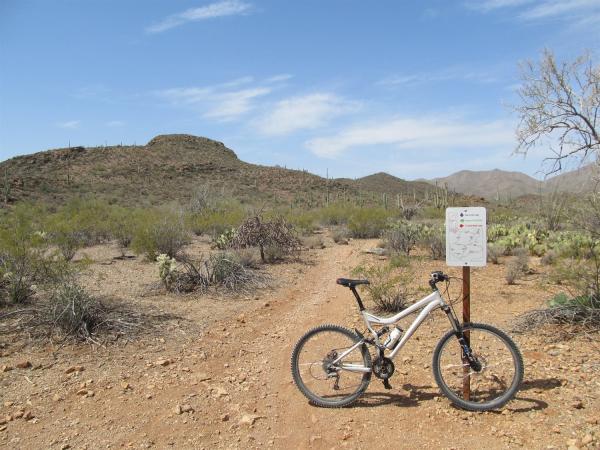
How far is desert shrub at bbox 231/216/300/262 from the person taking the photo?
44.6ft

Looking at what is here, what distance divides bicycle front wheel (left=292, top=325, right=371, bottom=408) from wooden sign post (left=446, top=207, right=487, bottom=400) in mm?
922

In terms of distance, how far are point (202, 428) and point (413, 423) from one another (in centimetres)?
183

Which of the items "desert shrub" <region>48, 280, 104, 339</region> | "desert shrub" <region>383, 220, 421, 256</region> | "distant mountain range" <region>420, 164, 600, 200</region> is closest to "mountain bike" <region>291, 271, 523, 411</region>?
"desert shrub" <region>48, 280, 104, 339</region>

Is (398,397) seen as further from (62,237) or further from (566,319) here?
(62,237)

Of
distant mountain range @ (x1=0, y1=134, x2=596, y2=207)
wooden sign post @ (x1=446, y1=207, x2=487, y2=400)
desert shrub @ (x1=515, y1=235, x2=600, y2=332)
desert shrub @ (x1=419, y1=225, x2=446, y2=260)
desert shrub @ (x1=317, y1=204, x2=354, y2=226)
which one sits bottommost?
desert shrub @ (x1=515, y1=235, x2=600, y2=332)

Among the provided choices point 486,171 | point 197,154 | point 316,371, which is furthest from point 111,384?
point 486,171

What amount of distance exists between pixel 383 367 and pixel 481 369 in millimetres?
860

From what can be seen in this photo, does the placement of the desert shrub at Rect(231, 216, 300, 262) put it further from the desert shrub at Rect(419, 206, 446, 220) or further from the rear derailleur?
the desert shrub at Rect(419, 206, 446, 220)

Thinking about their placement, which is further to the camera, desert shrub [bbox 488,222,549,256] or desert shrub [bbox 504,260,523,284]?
desert shrub [bbox 488,222,549,256]

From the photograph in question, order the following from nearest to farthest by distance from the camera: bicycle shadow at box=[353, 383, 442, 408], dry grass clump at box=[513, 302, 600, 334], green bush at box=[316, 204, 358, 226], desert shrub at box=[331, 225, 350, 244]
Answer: bicycle shadow at box=[353, 383, 442, 408], dry grass clump at box=[513, 302, 600, 334], desert shrub at box=[331, 225, 350, 244], green bush at box=[316, 204, 358, 226]

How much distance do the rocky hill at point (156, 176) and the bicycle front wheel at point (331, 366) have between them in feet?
113

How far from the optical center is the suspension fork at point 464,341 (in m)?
4.32

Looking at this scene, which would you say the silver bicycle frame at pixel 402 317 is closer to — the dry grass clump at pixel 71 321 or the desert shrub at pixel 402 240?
the dry grass clump at pixel 71 321

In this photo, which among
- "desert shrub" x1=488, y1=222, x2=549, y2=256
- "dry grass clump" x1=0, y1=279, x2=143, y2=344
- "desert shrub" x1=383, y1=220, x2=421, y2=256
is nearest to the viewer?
"dry grass clump" x1=0, y1=279, x2=143, y2=344
